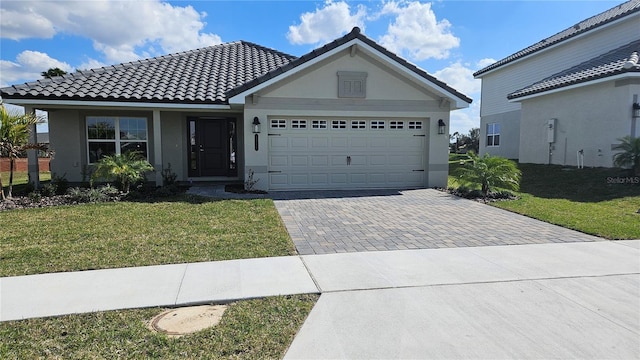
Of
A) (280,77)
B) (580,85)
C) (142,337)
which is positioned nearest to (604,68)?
(580,85)

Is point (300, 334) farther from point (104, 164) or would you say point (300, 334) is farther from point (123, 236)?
point (104, 164)

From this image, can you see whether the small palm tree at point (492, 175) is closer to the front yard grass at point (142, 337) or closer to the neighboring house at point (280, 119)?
the neighboring house at point (280, 119)

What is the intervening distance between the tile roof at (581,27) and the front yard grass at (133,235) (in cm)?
1858

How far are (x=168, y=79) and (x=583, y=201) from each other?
45.2ft

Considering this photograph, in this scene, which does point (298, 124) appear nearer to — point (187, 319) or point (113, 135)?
point (113, 135)

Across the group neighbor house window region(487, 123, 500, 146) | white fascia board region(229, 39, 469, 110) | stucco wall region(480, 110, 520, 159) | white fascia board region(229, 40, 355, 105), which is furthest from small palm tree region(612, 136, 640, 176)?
neighbor house window region(487, 123, 500, 146)

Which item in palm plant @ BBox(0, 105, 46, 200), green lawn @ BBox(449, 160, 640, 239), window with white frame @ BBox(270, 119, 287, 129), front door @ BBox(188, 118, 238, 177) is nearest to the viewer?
green lawn @ BBox(449, 160, 640, 239)

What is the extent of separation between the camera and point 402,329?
3.58 metres

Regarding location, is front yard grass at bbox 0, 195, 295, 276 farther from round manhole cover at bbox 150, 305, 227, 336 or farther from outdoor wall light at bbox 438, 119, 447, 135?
outdoor wall light at bbox 438, 119, 447, 135

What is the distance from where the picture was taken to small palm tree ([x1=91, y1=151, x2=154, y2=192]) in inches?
426

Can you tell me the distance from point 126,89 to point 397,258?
1062cm

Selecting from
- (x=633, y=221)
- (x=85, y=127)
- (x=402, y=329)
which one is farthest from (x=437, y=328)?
(x=85, y=127)

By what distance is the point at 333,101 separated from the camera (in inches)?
506

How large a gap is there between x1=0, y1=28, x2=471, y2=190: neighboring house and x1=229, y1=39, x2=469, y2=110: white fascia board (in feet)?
0.11
